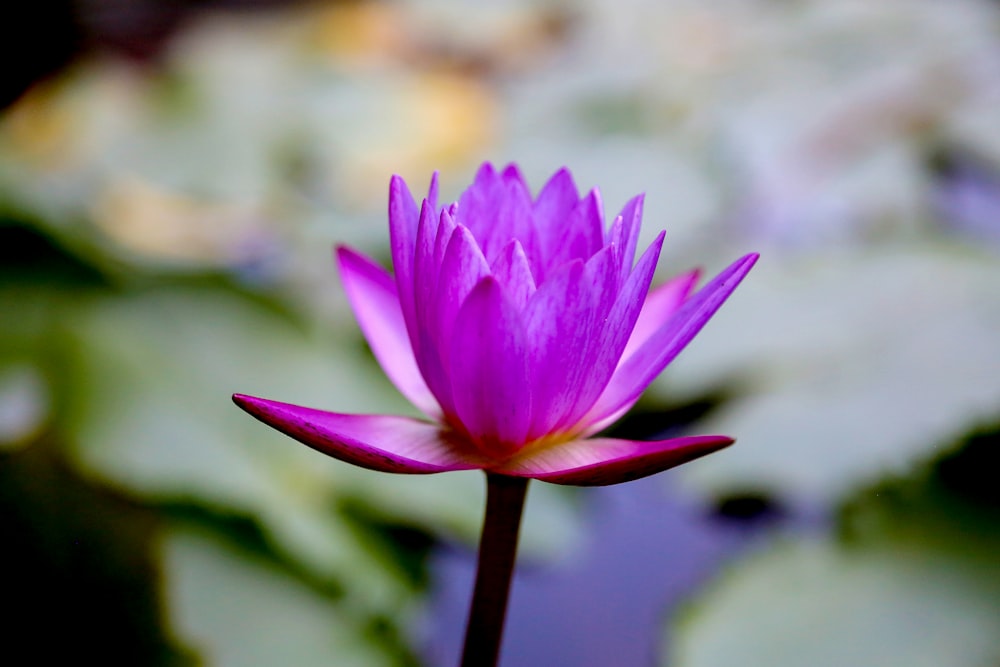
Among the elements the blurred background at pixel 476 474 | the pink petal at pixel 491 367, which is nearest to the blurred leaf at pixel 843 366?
the blurred background at pixel 476 474

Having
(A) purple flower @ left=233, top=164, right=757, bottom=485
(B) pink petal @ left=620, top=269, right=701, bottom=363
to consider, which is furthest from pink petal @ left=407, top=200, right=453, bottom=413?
(B) pink petal @ left=620, top=269, right=701, bottom=363

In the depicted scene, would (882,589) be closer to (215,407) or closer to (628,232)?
(628,232)

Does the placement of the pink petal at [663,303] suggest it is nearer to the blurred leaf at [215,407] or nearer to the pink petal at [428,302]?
the pink petal at [428,302]

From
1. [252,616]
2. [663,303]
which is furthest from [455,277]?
[252,616]

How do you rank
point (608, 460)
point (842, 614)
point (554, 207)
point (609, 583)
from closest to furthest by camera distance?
point (608, 460) < point (554, 207) < point (842, 614) < point (609, 583)

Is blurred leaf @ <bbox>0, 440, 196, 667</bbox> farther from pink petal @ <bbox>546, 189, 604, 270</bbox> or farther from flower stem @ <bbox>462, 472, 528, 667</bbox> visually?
pink petal @ <bbox>546, 189, 604, 270</bbox>

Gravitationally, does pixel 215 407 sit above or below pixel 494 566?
above
